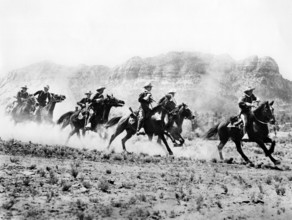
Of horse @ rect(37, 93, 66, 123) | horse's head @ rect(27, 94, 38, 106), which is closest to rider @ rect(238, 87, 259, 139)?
horse @ rect(37, 93, 66, 123)

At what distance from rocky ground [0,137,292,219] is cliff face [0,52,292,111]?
120m

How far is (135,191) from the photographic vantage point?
10.9m

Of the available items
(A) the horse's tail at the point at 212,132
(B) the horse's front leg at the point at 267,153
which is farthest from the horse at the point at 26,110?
(B) the horse's front leg at the point at 267,153

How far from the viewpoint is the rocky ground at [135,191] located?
31.0 feet

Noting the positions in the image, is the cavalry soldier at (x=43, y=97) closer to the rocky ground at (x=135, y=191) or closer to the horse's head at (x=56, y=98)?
the horse's head at (x=56, y=98)

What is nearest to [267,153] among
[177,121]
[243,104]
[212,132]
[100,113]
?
[243,104]

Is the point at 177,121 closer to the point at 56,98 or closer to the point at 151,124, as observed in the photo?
the point at 151,124

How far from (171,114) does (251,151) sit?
696 cm

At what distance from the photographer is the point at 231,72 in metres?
166

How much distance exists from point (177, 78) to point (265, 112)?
5808 inches

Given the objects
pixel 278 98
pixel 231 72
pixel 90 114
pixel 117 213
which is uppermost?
Answer: pixel 231 72

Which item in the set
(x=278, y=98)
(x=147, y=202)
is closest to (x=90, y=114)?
(x=147, y=202)

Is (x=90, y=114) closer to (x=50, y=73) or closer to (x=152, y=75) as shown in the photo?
(x=152, y=75)

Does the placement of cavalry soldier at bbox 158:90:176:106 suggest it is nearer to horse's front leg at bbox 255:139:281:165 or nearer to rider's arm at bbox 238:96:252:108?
rider's arm at bbox 238:96:252:108
